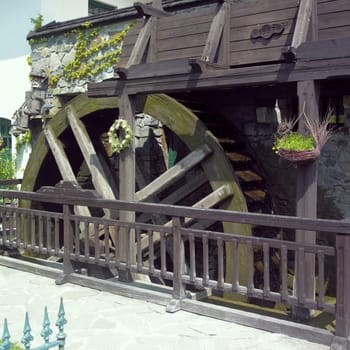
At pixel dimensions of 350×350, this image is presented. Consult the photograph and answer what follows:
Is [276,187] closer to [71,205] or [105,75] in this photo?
[71,205]

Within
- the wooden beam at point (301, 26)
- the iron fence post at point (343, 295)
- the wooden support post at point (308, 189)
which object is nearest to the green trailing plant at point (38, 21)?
the wooden beam at point (301, 26)

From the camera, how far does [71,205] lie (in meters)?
5.23

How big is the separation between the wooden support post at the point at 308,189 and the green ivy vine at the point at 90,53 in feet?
13.0

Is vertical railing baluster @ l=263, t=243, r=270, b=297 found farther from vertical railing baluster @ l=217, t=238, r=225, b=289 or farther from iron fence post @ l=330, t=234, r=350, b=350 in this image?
iron fence post @ l=330, t=234, r=350, b=350

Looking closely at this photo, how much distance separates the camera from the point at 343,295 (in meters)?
3.31

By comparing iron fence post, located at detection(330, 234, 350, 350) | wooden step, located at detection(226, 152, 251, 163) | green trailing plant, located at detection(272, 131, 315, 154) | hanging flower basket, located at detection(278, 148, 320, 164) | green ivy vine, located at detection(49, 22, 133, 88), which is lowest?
iron fence post, located at detection(330, 234, 350, 350)

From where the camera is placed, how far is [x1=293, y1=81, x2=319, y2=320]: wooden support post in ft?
12.5

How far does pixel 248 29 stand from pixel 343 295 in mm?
2587

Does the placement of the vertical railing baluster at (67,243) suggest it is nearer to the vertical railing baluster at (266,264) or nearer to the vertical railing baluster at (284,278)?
the vertical railing baluster at (266,264)

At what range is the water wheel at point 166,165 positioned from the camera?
5.26m

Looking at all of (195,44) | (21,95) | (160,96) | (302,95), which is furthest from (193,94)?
(21,95)

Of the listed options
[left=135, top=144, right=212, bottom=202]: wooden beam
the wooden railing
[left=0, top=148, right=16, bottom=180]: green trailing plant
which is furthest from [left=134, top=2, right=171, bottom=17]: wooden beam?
[left=0, top=148, right=16, bottom=180]: green trailing plant

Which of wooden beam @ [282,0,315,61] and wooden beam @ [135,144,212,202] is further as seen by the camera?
wooden beam @ [135,144,212,202]

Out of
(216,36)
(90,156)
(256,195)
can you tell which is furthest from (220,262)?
(90,156)
